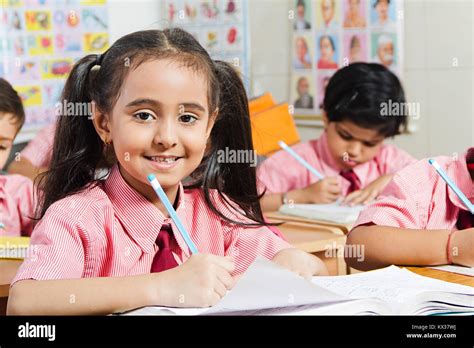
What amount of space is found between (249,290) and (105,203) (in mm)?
364

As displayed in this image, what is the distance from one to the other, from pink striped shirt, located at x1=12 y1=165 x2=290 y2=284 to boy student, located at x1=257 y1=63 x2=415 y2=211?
1233 mm

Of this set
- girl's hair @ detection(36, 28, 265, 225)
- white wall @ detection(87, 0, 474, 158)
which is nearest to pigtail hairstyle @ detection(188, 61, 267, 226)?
girl's hair @ detection(36, 28, 265, 225)

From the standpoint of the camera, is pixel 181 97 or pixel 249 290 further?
pixel 181 97

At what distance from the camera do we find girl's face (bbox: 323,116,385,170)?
2.79 m

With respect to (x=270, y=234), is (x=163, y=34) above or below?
above

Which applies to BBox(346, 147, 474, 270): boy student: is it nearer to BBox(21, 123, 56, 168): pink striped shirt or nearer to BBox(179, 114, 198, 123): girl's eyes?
BBox(179, 114, 198, 123): girl's eyes

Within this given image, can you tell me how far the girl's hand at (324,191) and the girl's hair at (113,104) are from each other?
3.80 feet

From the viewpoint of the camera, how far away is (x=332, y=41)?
391cm

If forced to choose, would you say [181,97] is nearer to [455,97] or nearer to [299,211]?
[299,211]

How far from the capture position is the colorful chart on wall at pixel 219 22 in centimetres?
432

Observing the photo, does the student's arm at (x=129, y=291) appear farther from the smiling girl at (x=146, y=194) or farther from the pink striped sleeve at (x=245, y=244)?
the pink striped sleeve at (x=245, y=244)

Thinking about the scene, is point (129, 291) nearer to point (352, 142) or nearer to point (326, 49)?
point (352, 142)
